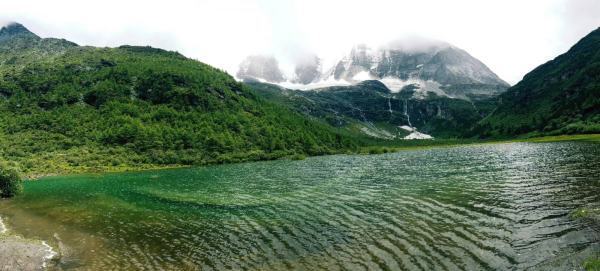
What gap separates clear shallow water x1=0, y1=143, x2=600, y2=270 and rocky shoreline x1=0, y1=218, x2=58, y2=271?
1.69 metres

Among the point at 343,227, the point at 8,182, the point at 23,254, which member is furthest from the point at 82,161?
the point at 343,227

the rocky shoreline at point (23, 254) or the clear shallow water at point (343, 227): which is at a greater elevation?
the clear shallow water at point (343, 227)

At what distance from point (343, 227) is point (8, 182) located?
81.5 metres

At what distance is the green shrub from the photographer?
8312 centimetres

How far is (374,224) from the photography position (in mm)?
40156

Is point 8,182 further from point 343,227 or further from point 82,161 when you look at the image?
point 82,161

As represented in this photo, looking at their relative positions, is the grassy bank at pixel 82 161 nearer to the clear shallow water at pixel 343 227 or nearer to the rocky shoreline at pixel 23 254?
the clear shallow water at pixel 343 227

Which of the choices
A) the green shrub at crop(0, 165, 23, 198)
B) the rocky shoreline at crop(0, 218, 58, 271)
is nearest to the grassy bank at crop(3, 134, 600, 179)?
the green shrub at crop(0, 165, 23, 198)

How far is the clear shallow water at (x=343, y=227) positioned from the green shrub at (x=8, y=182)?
20337mm

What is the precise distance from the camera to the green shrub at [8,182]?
8312 centimetres

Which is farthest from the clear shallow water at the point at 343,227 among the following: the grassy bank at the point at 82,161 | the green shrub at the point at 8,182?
the grassy bank at the point at 82,161

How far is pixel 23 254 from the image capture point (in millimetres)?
35219

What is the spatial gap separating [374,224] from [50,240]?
35.7m

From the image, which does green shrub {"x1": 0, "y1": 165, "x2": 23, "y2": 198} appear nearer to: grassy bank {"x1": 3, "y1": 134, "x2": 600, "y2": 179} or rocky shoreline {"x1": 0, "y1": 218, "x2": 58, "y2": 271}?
rocky shoreline {"x1": 0, "y1": 218, "x2": 58, "y2": 271}
